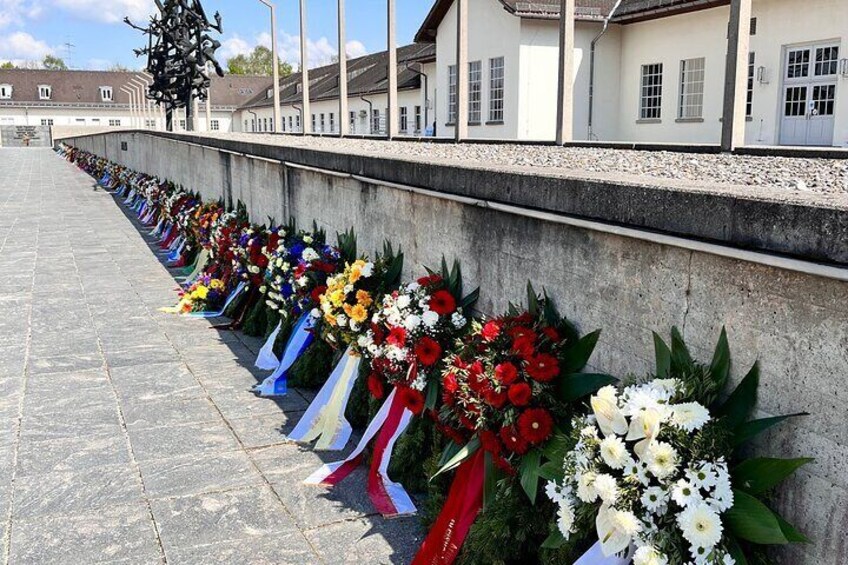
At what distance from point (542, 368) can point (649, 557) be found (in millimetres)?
981

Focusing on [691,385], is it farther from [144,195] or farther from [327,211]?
[144,195]

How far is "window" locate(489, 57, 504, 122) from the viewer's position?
73.8ft

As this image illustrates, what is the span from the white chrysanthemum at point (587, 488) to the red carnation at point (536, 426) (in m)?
0.52

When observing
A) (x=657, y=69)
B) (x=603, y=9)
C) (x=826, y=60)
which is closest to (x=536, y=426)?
(x=826, y=60)

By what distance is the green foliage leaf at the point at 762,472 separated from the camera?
2.50 meters

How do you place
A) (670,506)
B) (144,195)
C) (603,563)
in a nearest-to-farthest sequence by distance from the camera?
(670,506)
(603,563)
(144,195)

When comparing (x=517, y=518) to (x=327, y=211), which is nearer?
(x=517, y=518)

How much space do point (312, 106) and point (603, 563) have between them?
43.0 meters

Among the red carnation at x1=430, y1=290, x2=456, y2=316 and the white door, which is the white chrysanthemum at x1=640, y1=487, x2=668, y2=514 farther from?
the white door

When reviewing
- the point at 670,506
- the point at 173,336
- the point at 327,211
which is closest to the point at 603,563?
the point at 670,506

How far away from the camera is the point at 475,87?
23875mm

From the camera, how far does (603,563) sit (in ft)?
9.32

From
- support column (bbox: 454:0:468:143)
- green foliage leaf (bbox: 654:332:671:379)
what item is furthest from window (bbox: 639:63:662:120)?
green foliage leaf (bbox: 654:332:671:379)

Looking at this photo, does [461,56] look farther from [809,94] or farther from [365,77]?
[365,77]
